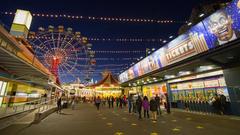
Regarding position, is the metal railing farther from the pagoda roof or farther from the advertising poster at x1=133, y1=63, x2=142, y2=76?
the pagoda roof

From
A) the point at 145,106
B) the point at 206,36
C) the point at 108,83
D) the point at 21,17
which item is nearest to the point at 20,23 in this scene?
the point at 21,17

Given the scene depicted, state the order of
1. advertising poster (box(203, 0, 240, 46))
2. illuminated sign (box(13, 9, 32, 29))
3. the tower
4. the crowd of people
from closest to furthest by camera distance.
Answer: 1. advertising poster (box(203, 0, 240, 46))
2. the crowd of people
3. the tower
4. illuminated sign (box(13, 9, 32, 29))

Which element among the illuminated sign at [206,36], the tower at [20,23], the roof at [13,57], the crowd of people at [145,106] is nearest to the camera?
the roof at [13,57]

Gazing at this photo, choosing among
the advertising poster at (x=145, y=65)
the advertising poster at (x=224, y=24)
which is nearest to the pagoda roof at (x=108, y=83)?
the advertising poster at (x=145, y=65)

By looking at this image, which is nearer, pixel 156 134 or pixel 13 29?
pixel 156 134

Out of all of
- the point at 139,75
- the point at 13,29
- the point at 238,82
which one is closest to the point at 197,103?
the point at 238,82

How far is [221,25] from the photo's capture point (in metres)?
7.39

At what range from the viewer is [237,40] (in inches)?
273

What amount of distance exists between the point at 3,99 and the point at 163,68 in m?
13.6

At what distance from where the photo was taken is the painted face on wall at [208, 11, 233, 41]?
23.2 feet

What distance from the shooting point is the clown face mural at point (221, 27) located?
7.05m

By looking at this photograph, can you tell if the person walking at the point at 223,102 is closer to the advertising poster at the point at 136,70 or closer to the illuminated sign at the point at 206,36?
the illuminated sign at the point at 206,36

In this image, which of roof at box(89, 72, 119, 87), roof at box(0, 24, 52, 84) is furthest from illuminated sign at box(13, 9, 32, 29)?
roof at box(89, 72, 119, 87)

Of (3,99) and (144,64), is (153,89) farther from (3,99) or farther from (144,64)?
(3,99)
